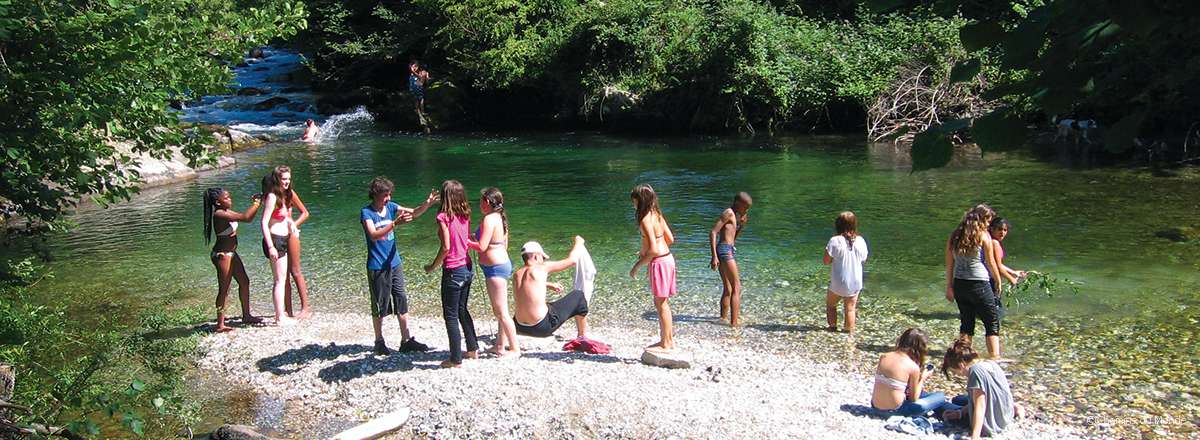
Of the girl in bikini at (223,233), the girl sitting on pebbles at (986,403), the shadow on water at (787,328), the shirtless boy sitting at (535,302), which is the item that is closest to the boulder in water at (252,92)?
the girl in bikini at (223,233)

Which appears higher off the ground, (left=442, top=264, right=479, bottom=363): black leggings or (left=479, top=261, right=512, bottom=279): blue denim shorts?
(left=479, top=261, right=512, bottom=279): blue denim shorts

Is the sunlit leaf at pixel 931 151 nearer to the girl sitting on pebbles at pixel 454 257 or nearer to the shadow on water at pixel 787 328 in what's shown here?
the girl sitting on pebbles at pixel 454 257

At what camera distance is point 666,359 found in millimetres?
8328

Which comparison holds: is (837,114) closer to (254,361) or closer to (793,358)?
(793,358)

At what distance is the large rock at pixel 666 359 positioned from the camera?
830cm

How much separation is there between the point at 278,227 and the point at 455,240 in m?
2.89

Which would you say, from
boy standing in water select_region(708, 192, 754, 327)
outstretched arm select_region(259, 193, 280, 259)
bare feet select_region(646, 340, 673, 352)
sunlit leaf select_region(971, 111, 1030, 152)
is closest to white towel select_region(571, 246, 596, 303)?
bare feet select_region(646, 340, 673, 352)

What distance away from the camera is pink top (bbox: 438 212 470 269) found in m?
7.99

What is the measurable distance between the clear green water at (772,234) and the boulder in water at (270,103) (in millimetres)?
11053

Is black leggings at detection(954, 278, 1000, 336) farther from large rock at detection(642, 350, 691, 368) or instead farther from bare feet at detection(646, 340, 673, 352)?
bare feet at detection(646, 340, 673, 352)

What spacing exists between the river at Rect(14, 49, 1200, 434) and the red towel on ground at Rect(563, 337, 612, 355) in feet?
5.84

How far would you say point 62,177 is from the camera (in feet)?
21.1

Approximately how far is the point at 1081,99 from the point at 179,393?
676cm

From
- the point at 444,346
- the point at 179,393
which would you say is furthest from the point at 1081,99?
the point at 444,346
